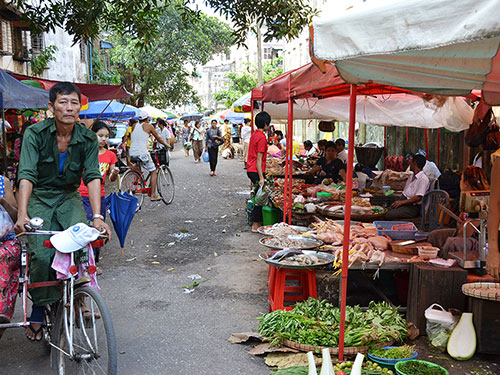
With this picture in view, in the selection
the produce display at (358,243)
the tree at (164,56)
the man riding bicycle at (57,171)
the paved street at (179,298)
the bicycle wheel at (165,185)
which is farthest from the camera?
the tree at (164,56)

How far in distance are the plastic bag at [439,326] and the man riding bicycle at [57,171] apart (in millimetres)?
3105

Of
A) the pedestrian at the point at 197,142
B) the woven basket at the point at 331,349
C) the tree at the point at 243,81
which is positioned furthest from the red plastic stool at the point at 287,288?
the tree at the point at 243,81

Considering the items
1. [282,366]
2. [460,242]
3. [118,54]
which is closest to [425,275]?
[460,242]

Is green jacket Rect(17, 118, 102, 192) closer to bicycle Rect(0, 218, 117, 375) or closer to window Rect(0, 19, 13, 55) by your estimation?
bicycle Rect(0, 218, 117, 375)

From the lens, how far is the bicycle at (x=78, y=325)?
142 inches

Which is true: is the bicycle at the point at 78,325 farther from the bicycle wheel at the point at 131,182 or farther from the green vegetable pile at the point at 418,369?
the bicycle wheel at the point at 131,182

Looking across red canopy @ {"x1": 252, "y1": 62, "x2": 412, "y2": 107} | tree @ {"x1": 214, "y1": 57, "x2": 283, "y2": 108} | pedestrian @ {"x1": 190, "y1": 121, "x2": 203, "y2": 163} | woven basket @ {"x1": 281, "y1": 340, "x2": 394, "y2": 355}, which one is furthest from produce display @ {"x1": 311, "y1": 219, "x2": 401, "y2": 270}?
tree @ {"x1": 214, "y1": 57, "x2": 283, "y2": 108}

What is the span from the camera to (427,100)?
8641 millimetres

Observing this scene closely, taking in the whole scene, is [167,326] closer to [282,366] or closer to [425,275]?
[282,366]

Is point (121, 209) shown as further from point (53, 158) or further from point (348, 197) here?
point (348, 197)

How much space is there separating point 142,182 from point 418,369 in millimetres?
9123

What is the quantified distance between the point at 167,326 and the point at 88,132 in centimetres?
227

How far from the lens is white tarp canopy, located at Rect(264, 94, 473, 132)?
8953 mm

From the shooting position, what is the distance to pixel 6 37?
54.0 ft
